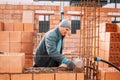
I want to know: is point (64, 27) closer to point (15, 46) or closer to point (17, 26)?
point (15, 46)

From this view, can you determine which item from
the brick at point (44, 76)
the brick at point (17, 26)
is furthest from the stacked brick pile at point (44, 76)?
the brick at point (17, 26)

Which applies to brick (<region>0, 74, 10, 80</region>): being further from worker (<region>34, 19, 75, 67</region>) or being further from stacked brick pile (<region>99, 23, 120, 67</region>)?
stacked brick pile (<region>99, 23, 120, 67</region>)

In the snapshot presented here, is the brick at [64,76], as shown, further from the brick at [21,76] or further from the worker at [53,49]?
the brick at [21,76]

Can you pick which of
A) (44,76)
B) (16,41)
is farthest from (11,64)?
(16,41)

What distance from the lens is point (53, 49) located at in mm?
3764

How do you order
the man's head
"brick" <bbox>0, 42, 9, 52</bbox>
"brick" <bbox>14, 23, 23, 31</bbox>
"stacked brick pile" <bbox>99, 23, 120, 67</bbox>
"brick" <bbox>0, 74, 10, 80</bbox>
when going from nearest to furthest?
"brick" <bbox>0, 74, 10, 80</bbox>, the man's head, "stacked brick pile" <bbox>99, 23, 120, 67</bbox>, "brick" <bbox>0, 42, 9, 52</bbox>, "brick" <bbox>14, 23, 23, 31</bbox>

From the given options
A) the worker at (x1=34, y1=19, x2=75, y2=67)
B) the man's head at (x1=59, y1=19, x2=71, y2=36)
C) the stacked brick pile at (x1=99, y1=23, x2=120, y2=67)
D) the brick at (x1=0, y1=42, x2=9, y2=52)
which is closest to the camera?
the worker at (x1=34, y1=19, x2=75, y2=67)

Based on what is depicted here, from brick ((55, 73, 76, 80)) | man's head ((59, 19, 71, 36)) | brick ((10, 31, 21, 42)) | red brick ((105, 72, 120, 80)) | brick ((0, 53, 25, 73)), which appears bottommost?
red brick ((105, 72, 120, 80))

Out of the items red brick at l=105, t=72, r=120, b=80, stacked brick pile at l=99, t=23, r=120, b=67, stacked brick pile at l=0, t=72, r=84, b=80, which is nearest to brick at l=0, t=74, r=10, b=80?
stacked brick pile at l=0, t=72, r=84, b=80

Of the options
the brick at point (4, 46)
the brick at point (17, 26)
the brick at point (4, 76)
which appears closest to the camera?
the brick at point (4, 76)

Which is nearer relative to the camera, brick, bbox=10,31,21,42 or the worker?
the worker

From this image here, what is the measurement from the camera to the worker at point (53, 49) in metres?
3.74

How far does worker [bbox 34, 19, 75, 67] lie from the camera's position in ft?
12.3

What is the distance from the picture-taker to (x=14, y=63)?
135 inches
